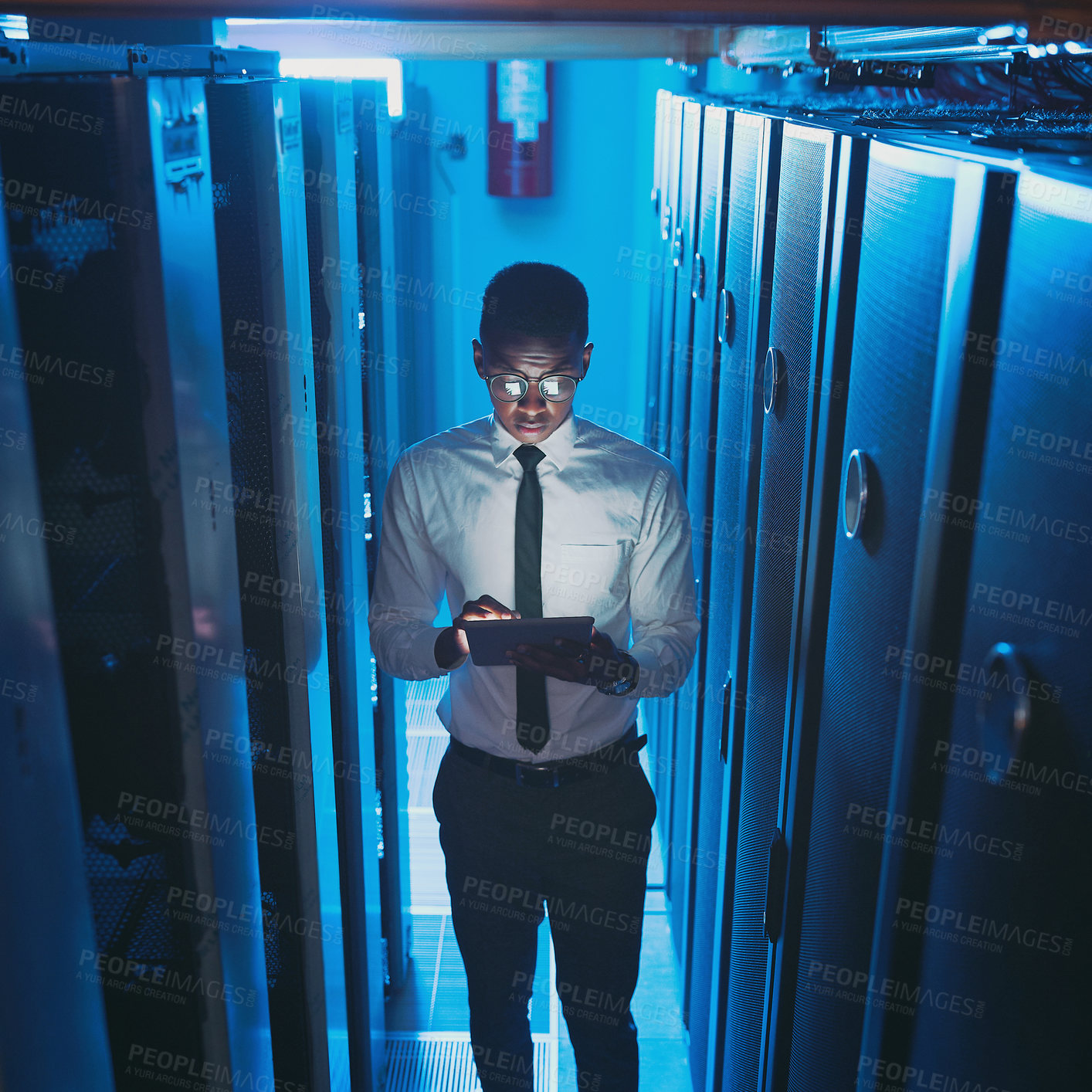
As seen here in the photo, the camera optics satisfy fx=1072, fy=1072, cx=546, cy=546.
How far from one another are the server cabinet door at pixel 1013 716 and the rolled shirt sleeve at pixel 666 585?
0.95 meters

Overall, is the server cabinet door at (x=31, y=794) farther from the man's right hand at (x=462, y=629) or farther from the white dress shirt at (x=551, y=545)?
the white dress shirt at (x=551, y=545)

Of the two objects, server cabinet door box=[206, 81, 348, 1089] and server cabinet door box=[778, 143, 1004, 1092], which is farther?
server cabinet door box=[206, 81, 348, 1089]

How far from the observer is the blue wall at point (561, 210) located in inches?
200

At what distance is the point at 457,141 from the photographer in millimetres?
5086

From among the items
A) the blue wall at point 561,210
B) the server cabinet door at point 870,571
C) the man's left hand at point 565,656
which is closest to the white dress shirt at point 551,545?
the man's left hand at point 565,656
